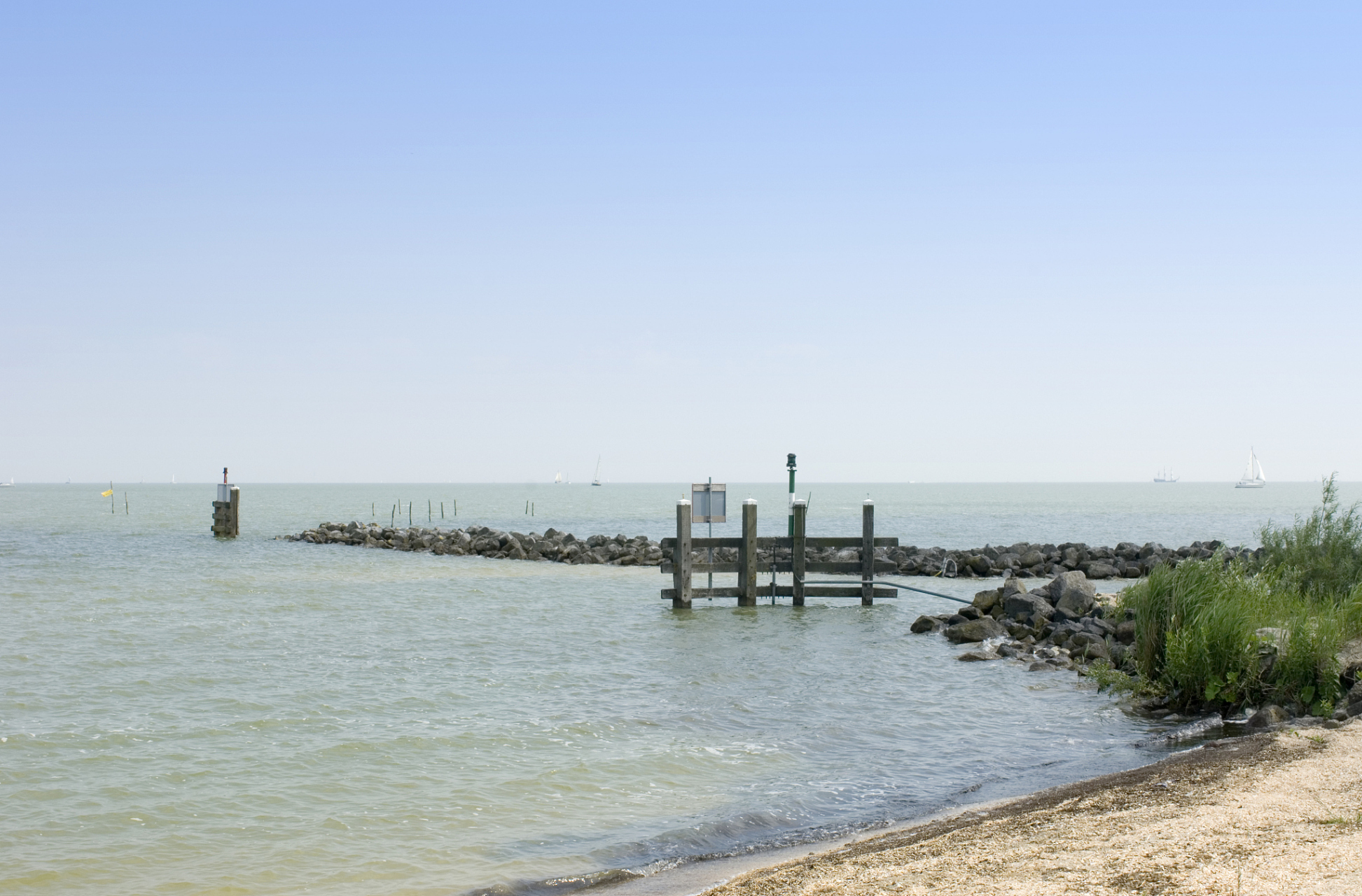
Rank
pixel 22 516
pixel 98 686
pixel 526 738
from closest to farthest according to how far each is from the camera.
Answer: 1. pixel 526 738
2. pixel 98 686
3. pixel 22 516

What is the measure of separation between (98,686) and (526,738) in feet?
21.7

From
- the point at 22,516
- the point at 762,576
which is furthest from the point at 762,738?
the point at 22,516

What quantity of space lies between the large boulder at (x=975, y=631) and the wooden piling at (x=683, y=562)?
549cm

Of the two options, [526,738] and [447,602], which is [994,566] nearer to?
[447,602]

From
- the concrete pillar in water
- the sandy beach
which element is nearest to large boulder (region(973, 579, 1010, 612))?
the sandy beach

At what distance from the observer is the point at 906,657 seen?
16.5 metres

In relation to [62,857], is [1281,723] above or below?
above

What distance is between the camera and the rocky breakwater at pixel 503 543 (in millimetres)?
36588

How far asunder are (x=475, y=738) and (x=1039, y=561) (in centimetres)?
2371

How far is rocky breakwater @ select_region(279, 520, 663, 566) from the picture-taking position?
36.6m

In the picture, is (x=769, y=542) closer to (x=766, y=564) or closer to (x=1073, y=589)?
(x=766, y=564)

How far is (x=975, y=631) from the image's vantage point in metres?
17.9

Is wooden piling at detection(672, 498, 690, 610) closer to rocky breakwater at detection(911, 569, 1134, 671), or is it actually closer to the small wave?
rocky breakwater at detection(911, 569, 1134, 671)

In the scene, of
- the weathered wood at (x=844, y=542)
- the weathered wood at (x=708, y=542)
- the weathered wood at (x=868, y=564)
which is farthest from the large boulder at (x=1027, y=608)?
the weathered wood at (x=708, y=542)
